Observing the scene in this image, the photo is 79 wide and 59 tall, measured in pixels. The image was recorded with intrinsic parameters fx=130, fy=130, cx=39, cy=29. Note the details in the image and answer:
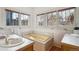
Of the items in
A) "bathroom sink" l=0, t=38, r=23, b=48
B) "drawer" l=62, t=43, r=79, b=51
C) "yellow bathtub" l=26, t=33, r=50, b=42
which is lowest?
"drawer" l=62, t=43, r=79, b=51

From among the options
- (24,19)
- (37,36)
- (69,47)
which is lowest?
(69,47)

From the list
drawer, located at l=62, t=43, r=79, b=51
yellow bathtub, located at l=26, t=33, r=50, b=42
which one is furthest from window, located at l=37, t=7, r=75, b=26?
drawer, located at l=62, t=43, r=79, b=51

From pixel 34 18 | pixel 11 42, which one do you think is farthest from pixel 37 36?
pixel 11 42

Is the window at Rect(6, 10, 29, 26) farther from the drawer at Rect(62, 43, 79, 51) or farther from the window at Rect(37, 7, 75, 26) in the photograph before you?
the drawer at Rect(62, 43, 79, 51)

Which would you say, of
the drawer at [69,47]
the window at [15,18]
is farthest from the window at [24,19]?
the drawer at [69,47]

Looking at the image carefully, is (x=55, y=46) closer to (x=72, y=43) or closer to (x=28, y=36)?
(x=72, y=43)

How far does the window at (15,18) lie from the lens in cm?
158

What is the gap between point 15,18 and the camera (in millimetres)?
1590

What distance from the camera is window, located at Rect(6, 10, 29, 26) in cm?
158

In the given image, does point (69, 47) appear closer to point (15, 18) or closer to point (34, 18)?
point (34, 18)

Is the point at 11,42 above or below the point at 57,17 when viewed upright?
below

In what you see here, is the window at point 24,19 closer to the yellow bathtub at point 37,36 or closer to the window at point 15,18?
the window at point 15,18
